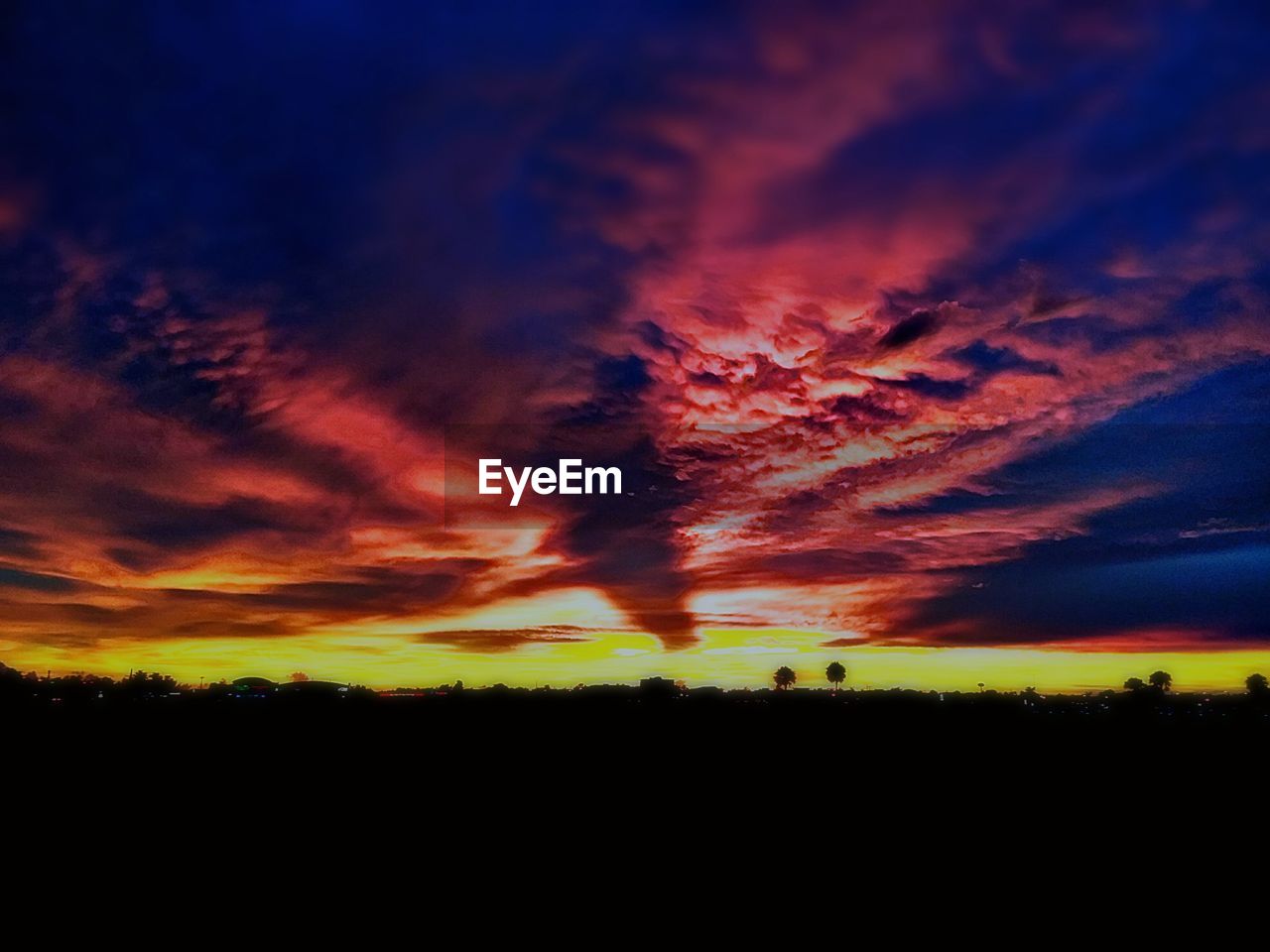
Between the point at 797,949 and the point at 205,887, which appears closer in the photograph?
the point at 797,949

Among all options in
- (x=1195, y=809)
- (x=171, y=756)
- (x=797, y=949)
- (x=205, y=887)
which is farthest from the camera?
(x=171, y=756)

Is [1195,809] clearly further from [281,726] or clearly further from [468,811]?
[281,726]

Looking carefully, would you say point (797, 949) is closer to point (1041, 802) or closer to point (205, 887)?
point (205, 887)

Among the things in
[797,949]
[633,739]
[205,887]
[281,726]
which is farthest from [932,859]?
[281,726]

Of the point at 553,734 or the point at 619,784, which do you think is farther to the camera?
the point at 553,734

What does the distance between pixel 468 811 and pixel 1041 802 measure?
19.3m

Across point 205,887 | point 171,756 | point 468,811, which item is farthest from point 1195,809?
point 171,756

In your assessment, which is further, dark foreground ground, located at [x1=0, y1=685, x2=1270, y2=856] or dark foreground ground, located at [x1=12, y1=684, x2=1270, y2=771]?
dark foreground ground, located at [x1=12, y1=684, x2=1270, y2=771]

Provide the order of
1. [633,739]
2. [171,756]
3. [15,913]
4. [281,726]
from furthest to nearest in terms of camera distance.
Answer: [281,726], [633,739], [171,756], [15,913]

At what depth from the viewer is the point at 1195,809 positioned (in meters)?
24.0

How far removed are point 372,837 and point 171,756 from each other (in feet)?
65.3

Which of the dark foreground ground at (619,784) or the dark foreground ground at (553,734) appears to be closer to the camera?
the dark foreground ground at (619,784)

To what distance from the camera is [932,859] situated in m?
17.7

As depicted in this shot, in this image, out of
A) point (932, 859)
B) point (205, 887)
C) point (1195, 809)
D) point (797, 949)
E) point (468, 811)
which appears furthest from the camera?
point (1195, 809)
